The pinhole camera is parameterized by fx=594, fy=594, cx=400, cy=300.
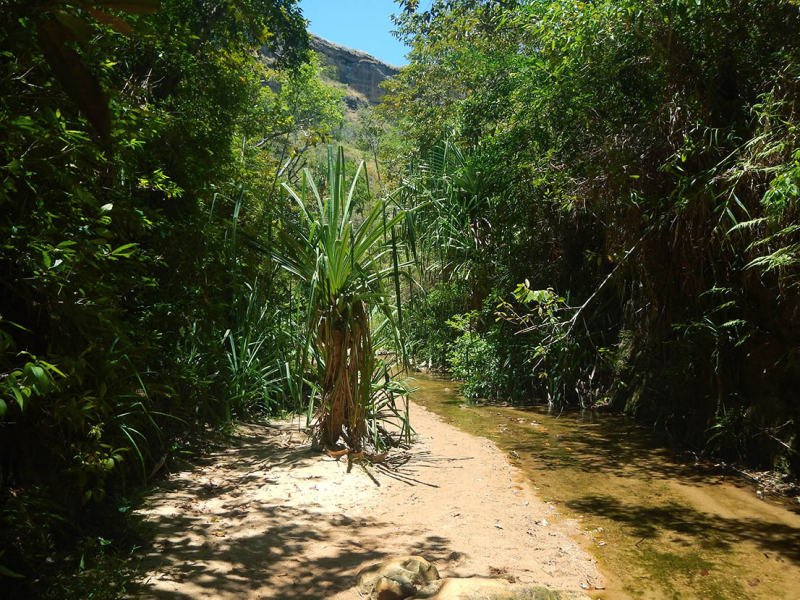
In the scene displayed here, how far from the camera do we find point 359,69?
68.4 meters

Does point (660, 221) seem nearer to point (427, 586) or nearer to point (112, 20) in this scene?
point (427, 586)

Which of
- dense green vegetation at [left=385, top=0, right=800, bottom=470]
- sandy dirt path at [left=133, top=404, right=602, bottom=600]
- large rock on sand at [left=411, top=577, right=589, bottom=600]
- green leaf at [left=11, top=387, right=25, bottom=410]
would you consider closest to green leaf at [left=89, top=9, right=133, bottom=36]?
green leaf at [left=11, top=387, right=25, bottom=410]

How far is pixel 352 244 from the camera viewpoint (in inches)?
163

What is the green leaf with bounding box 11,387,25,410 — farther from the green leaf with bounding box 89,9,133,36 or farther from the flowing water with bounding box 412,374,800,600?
the flowing water with bounding box 412,374,800,600

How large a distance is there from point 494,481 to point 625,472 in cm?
132

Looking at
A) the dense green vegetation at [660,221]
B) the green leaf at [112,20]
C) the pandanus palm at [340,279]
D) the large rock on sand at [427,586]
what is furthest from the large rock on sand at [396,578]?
the dense green vegetation at [660,221]

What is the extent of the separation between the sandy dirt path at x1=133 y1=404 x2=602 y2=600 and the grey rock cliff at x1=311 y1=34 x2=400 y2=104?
65.0 meters

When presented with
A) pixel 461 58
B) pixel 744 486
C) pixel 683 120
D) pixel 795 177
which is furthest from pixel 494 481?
pixel 461 58

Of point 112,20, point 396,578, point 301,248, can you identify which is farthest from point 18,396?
point 301,248

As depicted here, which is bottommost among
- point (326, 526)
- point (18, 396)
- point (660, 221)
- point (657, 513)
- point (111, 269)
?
point (657, 513)

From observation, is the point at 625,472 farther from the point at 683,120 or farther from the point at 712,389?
the point at 683,120

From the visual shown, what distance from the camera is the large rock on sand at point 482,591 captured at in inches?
99.0

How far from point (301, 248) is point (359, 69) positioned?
227 ft

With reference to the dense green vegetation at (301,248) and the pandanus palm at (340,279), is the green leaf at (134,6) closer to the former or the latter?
the dense green vegetation at (301,248)
